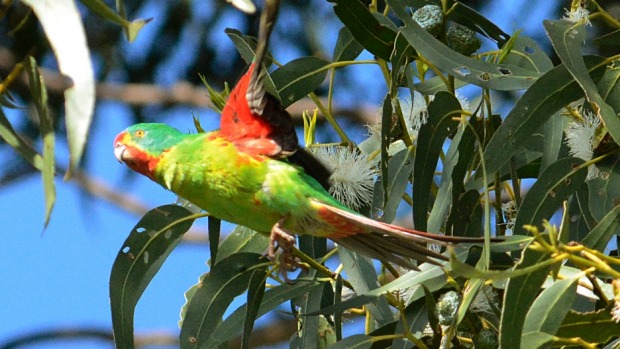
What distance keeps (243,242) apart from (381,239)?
0.30 meters

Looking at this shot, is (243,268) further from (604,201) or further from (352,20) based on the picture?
(604,201)

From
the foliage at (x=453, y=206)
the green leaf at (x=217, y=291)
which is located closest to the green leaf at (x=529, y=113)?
the foliage at (x=453, y=206)

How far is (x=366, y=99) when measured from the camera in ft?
14.4

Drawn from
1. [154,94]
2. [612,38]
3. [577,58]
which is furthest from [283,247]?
[154,94]

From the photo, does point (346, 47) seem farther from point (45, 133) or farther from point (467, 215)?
point (45, 133)

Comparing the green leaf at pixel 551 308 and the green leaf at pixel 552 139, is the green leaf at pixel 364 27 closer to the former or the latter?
the green leaf at pixel 552 139

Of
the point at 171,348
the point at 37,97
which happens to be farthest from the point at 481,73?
the point at 171,348

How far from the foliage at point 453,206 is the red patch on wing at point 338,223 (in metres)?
0.06

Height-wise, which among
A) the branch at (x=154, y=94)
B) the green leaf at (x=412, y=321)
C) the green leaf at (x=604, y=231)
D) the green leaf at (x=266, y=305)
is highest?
the branch at (x=154, y=94)

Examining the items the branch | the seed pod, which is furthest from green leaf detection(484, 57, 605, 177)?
the branch

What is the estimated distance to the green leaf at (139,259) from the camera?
171 centimetres

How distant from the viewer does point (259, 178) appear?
1.63 metres

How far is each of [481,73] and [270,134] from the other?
1.13 feet

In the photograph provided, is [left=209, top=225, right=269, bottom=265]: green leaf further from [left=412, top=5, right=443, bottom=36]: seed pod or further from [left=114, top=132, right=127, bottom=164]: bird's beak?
[left=412, top=5, right=443, bottom=36]: seed pod
